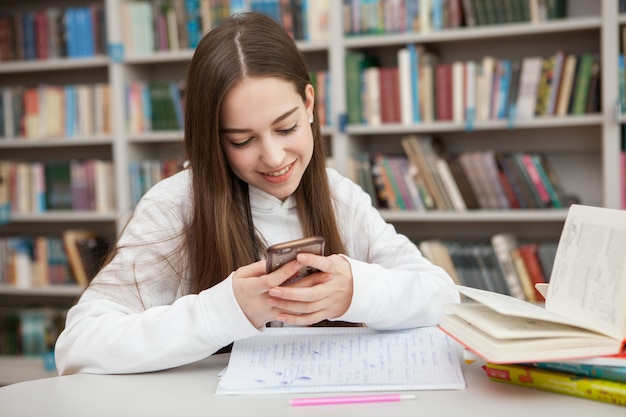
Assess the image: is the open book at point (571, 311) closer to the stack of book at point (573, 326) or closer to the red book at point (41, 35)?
the stack of book at point (573, 326)

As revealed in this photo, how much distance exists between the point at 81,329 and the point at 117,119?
223 cm

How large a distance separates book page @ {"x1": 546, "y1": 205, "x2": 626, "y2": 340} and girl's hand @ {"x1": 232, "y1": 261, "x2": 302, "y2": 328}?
398 millimetres

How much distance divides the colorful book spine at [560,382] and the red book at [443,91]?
192 centimetres

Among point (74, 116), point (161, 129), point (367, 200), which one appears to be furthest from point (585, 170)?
point (74, 116)

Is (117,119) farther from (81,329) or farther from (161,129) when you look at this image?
(81,329)

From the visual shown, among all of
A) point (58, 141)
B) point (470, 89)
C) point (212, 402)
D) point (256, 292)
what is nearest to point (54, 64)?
point (58, 141)

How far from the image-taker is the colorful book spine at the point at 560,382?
33.4 inches

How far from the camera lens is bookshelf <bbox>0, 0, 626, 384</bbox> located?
2568 millimetres

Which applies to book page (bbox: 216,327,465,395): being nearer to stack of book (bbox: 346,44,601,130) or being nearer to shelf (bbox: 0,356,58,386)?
stack of book (bbox: 346,44,601,130)

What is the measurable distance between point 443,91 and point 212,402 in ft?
6.82

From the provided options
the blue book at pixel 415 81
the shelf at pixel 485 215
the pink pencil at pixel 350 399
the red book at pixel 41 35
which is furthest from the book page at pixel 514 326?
the red book at pixel 41 35

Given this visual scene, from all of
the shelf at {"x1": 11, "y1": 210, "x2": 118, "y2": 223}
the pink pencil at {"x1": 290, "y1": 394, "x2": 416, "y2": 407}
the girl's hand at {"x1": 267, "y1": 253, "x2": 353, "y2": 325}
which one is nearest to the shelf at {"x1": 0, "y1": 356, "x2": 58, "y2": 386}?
the shelf at {"x1": 11, "y1": 210, "x2": 118, "y2": 223}

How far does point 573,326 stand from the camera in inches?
35.7

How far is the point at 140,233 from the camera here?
1.31 m
